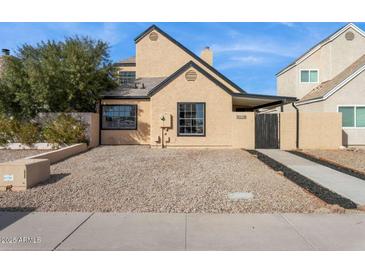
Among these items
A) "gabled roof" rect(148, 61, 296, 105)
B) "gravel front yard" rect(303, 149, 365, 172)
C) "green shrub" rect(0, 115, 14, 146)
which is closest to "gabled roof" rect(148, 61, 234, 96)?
"gabled roof" rect(148, 61, 296, 105)

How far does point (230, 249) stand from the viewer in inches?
176

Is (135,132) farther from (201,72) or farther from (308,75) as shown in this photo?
(308,75)

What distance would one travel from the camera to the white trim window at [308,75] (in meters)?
24.5

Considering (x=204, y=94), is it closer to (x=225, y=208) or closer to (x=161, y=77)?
(x=161, y=77)

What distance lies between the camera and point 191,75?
1745cm

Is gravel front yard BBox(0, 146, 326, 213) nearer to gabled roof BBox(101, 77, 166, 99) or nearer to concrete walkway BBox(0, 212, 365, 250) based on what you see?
concrete walkway BBox(0, 212, 365, 250)

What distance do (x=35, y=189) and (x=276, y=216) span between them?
19.4 feet

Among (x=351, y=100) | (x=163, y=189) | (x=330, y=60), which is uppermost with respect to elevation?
(x=330, y=60)

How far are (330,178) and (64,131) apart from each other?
1284 cm

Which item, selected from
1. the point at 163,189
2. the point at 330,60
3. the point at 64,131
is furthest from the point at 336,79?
the point at 163,189

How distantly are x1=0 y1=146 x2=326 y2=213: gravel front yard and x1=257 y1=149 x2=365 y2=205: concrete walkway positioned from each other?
1027mm

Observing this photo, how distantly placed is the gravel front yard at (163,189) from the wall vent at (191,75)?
672 cm

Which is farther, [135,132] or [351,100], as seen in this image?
[135,132]

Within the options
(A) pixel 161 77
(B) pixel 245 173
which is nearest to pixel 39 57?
(A) pixel 161 77
